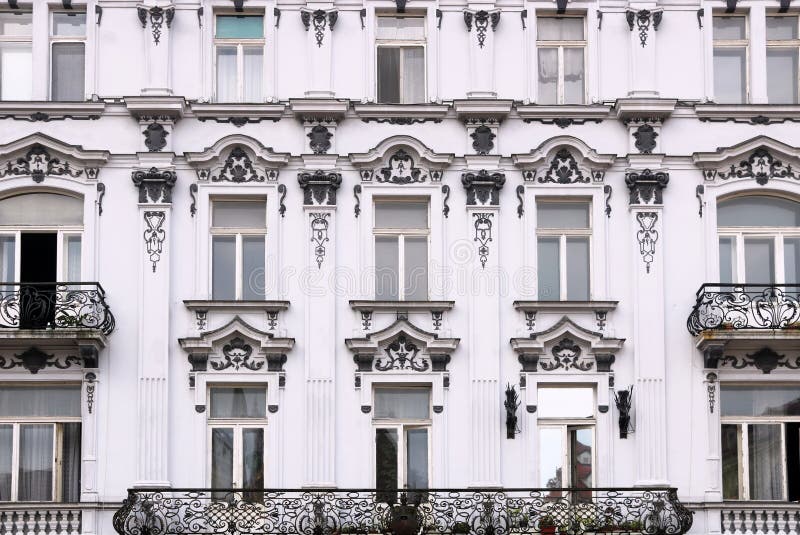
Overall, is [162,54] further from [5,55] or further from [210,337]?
[210,337]

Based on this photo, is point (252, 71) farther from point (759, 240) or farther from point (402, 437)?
point (759, 240)

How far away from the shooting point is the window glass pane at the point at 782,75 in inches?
1291

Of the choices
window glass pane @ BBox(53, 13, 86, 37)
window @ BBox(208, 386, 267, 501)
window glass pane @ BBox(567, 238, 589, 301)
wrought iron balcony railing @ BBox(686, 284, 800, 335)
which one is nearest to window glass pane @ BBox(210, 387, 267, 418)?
window @ BBox(208, 386, 267, 501)

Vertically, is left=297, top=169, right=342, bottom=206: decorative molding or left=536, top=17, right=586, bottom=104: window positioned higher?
left=536, top=17, right=586, bottom=104: window

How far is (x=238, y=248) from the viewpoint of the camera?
31922 mm

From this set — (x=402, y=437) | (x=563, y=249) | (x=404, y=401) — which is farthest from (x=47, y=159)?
(x=563, y=249)

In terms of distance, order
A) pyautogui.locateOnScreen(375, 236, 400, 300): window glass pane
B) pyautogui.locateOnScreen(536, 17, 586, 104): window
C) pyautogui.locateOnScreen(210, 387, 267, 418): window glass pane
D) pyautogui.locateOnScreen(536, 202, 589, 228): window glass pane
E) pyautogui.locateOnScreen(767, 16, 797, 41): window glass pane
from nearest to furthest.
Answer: pyautogui.locateOnScreen(210, 387, 267, 418): window glass pane
pyautogui.locateOnScreen(375, 236, 400, 300): window glass pane
pyautogui.locateOnScreen(536, 202, 589, 228): window glass pane
pyautogui.locateOnScreen(536, 17, 586, 104): window
pyautogui.locateOnScreen(767, 16, 797, 41): window glass pane

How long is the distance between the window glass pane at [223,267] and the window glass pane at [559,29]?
22.2 ft

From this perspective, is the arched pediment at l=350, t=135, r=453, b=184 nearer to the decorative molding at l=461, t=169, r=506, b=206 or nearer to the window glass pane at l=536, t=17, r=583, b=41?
the decorative molding at l=461, t=169, r=506, b=206

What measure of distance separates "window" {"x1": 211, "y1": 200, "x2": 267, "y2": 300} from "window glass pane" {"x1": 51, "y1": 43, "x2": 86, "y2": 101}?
11.0 ft

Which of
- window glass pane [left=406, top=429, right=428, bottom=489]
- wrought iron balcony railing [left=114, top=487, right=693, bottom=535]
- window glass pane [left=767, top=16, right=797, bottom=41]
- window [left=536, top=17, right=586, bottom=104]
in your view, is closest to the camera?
wrought iron balcony railing [left=114, top=487, right=693, bottom=535]

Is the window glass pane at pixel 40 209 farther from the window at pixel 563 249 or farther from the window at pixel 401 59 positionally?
the window at pixel 563 249

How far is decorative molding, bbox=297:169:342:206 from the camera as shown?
104 feet

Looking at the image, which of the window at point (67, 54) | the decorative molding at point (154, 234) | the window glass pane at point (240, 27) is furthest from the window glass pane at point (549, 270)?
the window at point (67, 54)
